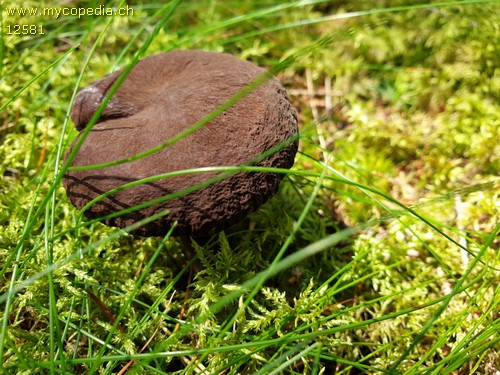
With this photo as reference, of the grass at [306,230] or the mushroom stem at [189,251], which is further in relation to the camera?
the mushroom stem at [189,251]

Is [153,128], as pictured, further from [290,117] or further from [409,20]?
[409,20]

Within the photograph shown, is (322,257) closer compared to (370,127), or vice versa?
(322,257)

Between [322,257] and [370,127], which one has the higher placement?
[370,127]

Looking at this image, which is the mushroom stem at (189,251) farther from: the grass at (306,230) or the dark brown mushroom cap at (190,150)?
the dark brown mushroom cap at (190,150)

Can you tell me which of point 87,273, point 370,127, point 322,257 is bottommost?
point 322,257

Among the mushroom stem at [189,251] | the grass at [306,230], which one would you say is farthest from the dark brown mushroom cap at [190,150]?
the mushroom stem at [189,251]

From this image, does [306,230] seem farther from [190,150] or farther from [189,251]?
[190,150]

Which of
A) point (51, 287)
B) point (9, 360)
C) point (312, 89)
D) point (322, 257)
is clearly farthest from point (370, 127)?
point (9, 360)

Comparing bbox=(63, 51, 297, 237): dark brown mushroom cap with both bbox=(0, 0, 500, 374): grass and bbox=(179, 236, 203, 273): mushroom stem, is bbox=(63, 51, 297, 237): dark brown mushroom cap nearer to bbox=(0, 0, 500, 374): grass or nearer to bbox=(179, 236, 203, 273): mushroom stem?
bbox=(0, 0, 500, 374): grass
